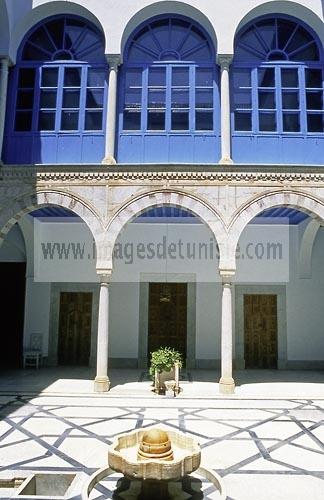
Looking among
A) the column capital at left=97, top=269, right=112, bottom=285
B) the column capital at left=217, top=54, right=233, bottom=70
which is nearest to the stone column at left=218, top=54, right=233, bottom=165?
the column capital at left=217, top=54, right=233, bottom=70

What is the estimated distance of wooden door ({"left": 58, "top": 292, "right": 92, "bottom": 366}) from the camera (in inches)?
465

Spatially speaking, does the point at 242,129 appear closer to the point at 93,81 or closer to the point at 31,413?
the point at 93,81

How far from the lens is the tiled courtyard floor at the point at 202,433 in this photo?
15.1 ft

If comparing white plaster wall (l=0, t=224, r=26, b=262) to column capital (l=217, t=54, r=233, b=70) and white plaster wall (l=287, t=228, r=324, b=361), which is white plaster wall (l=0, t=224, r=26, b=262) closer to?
column capital (l=217, t=54, r=233, b=70)

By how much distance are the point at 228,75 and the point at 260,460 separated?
776cm

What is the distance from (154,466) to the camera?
360 centimetres

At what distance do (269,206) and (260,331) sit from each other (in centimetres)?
433

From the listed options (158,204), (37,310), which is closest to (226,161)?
(158,204)

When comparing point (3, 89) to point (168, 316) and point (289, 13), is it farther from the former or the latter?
point (168, 316)

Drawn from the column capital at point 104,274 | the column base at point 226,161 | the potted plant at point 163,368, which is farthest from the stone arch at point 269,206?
the column capital at point 104,274

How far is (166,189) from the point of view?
8977 millimetres

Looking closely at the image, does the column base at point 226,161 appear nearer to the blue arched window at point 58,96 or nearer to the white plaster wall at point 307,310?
the blue arched window at point 58,96

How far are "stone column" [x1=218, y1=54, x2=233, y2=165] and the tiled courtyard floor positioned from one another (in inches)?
199

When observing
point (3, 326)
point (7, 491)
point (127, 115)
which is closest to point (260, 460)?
point (7, 491)
